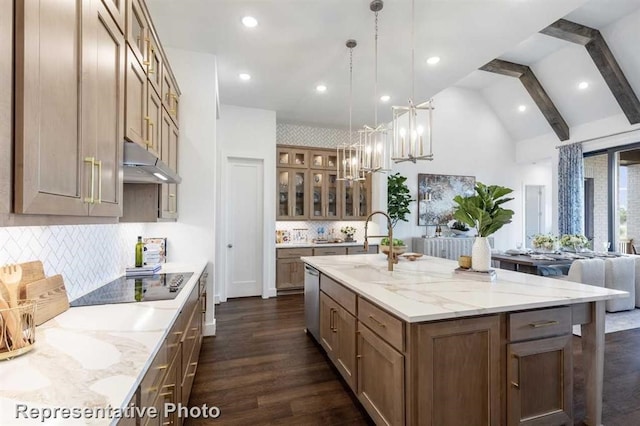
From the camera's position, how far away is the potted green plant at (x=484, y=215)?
2.19 meters

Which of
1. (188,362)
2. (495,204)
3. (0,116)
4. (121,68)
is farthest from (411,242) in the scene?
(0,116)

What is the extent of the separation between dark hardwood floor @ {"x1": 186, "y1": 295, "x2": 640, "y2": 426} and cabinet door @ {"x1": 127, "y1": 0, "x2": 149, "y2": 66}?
2419 millimetres

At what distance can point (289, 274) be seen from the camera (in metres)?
5.15

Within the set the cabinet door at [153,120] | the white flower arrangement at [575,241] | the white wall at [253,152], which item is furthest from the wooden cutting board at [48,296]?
the white flower arrangement at [575,241]

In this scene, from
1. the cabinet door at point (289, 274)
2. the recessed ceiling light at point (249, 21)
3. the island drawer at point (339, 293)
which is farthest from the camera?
the cabinet door at point (289, 274)

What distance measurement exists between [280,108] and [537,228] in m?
7.49

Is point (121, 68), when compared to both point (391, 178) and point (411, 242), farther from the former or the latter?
point (411, 242)

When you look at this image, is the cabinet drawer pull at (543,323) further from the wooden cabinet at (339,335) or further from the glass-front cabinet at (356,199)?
the glass-front cabinet at (356,199)

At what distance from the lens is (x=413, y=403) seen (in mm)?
1483

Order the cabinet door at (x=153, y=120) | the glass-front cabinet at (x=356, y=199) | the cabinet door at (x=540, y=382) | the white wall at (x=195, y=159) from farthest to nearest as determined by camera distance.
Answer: the glass-front cabinet at (x=356, y=199), the white wall at (x=195, y=159), the cabinet door at (x=153, y=120), the cabinet door at (x=540, y=382)

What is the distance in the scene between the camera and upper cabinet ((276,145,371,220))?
5445mm

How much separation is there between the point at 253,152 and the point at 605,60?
6169 mm

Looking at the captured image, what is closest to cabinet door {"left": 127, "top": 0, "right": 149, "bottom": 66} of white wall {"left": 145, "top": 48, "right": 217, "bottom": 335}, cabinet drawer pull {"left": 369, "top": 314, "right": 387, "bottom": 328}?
white wall {"left": 145, "top": 48, "right": 217, "bottom": 335}

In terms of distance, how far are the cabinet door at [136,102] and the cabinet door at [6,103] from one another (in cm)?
82
